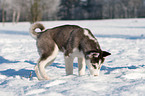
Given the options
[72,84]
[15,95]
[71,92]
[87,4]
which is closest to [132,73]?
[72,84]

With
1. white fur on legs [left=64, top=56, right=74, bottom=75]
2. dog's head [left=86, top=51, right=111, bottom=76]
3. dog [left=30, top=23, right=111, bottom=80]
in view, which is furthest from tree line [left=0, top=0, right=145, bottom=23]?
dog's head [left=86, top=51, right=111, bottom=76]

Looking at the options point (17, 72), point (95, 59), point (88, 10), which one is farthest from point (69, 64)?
point (88, 10)

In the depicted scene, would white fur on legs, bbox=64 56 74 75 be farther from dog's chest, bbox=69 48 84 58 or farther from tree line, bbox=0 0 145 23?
tree line, bbox=0 0 145 23

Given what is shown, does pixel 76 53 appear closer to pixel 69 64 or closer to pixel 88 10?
pixel 69 64

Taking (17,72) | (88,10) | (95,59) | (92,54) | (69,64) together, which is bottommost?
(17,72)

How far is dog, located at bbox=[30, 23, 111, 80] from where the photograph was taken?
393 centimetres

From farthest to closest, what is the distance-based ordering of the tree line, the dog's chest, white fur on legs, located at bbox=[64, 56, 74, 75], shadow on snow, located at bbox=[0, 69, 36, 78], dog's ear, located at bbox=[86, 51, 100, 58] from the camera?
the tree line
shadow on snow, located at bbox=[0, 69, 36, 78]
white fur on legs, located at bbox=[64, 56, 74, 75]
the dog's chest
dog's ear, located at bbox=[86, 51, 100, 58]

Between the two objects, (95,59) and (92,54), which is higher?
(92,54)

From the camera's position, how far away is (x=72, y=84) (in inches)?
135

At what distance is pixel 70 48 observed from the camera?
13.6 feet

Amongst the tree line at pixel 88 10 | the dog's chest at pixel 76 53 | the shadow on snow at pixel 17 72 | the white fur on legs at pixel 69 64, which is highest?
the tree line at pixel 88 10

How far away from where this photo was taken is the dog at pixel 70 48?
3930 mm

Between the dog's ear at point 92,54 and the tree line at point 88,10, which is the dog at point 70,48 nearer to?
the dog's ear at point 92,54

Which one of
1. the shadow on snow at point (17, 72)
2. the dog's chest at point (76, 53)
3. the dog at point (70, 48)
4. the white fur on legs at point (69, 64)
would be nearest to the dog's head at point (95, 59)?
the dog at point (70, 48)
